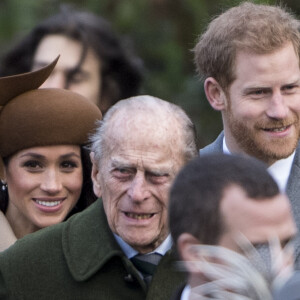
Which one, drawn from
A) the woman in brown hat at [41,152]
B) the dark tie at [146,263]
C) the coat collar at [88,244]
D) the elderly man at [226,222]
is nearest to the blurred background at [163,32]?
the woman in brown hat at [41,152]

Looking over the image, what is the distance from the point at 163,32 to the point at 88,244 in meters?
4.23

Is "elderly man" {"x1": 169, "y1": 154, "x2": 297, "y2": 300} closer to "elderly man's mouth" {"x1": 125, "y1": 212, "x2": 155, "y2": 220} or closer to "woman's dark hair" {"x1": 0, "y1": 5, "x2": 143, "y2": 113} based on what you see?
"elderly man's mouth" {"x1": 125, "y1": 212, "x2": 155, "y2": 220}

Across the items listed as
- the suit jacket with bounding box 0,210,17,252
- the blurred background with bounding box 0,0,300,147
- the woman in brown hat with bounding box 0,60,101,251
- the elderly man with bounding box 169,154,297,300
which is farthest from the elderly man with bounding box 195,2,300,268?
the blurred background with bounding box 0,0,300,147

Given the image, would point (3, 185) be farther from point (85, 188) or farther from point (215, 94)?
point (215, 94)

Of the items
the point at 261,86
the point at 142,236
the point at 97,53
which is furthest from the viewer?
the point at 97,53

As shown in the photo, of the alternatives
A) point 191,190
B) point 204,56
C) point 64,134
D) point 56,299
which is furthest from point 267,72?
point 191,190

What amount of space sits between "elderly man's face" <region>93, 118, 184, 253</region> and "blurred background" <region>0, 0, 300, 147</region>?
3.51m

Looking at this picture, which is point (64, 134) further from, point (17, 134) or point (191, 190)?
point (191, 190)

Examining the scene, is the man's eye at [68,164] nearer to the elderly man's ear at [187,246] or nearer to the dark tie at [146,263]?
the dark tie at [146,263]

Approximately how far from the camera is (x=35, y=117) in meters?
4.85

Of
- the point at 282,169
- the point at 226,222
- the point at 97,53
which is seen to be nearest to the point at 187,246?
the point at 226,222

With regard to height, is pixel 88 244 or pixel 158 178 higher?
pixel 158 178

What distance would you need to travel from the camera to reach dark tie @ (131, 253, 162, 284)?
4.24 meters

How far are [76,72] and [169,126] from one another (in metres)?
1.76
